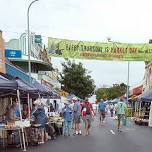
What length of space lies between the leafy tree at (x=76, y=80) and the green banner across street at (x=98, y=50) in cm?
3743

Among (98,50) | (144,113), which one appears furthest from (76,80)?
(98,50)

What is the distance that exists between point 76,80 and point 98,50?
129 ft

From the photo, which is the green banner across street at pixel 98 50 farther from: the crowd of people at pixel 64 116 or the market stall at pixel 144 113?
the crowd of people at pixel 64 116

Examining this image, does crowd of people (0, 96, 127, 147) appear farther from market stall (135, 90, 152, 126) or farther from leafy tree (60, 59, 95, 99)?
leafy tree (60, 59, 95, 99)

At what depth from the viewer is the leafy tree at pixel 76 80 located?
74.5 metres

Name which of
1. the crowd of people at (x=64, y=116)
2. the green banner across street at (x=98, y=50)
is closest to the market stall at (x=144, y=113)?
the green banner across street at (x=98, y=50)

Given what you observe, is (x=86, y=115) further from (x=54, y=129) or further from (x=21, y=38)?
(x=21, y=38)

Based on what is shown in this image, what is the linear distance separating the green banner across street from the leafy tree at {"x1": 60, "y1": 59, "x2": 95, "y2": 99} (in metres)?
37.4

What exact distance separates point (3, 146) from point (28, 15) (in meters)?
14.0

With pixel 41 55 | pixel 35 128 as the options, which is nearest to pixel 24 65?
pixel 41 55

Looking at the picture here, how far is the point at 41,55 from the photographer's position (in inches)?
2379

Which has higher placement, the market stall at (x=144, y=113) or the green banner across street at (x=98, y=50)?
the green banner across street at (x=98, y=50)

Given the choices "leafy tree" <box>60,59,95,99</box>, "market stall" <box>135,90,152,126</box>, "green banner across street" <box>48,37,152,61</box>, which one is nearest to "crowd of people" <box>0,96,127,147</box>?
"green banner across street" <box>48,37,152,61</box>

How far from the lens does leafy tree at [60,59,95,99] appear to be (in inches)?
2933
